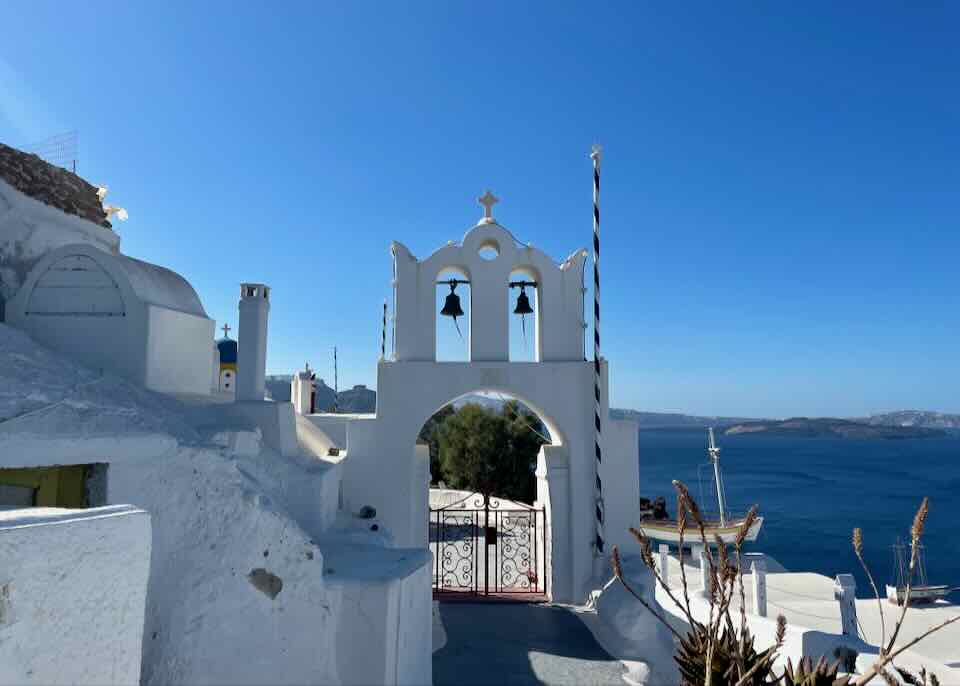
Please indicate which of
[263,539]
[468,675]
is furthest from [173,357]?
[468,675]

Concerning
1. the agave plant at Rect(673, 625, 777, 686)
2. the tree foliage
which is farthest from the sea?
the agave plant at Rect(673, 625, 777, 686)

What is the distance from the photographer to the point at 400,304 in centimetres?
930

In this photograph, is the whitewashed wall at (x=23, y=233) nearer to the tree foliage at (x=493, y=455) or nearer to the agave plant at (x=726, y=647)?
the agave plant at (x=726, y=647)

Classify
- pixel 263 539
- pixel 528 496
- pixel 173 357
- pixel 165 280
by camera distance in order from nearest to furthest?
pixel 263 539 < pixel 173 357 < pixel 165 280 < pixel 528 496

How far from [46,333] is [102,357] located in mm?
764

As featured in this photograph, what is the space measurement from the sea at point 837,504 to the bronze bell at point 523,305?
2130cm

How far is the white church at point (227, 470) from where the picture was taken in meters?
3.29

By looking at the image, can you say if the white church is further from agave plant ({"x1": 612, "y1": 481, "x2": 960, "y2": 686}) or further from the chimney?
agave plant ({"x1": 612, "y1": 481, "x2": 960, "y2": 686})

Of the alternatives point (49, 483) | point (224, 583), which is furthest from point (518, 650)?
point (49, 483)

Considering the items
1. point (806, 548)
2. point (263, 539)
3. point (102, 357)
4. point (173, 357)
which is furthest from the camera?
point (806, 548)

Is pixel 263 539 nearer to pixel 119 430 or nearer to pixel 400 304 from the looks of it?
pixel 119 430

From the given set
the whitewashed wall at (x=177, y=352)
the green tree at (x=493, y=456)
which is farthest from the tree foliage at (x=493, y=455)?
the whitewashed wall at (x=177, y=352)

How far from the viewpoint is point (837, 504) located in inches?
2288

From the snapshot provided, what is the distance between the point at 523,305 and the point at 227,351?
26.1 feet
